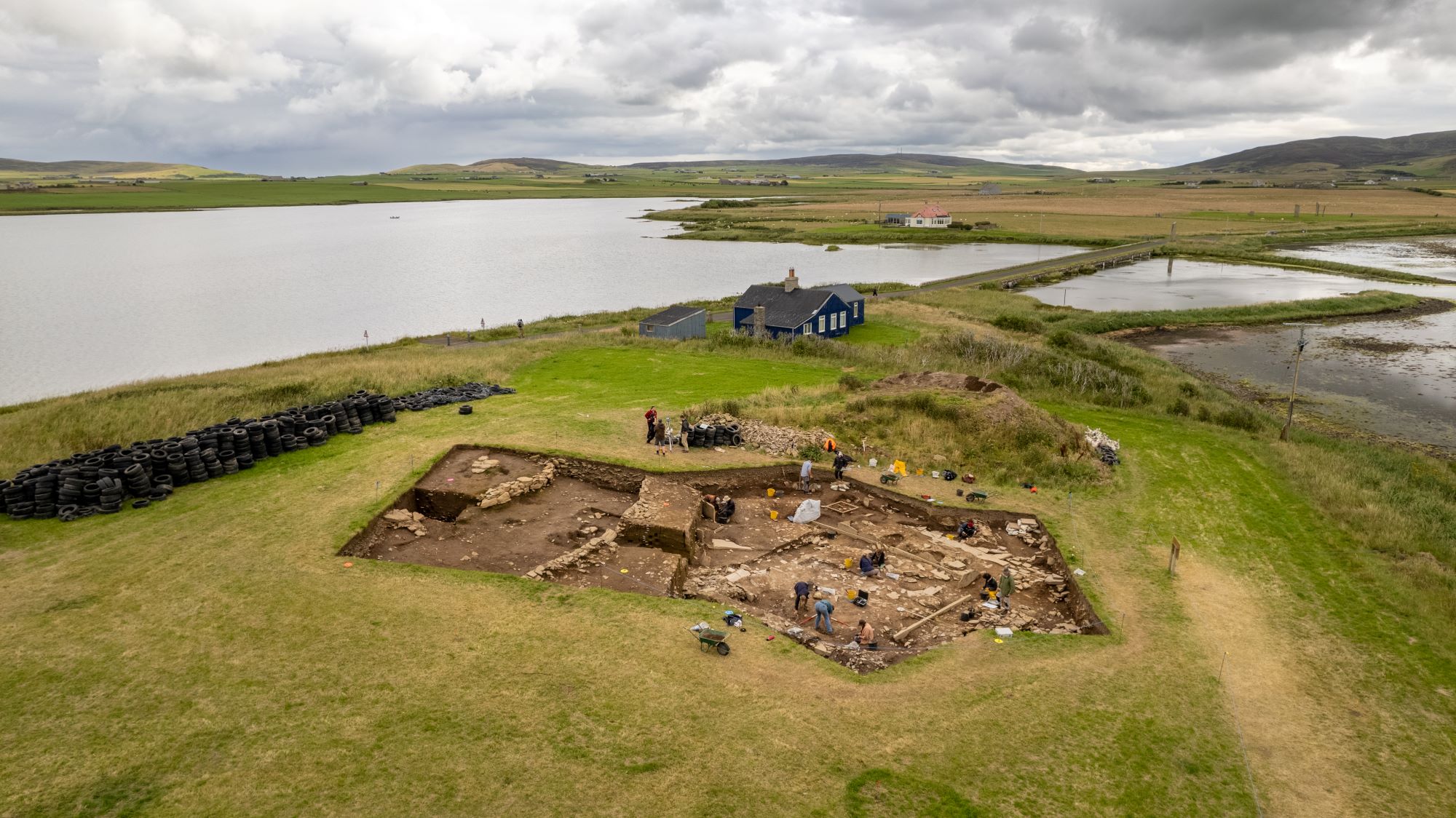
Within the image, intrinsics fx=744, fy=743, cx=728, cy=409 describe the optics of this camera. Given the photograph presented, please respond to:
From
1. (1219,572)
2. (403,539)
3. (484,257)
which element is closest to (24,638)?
(403,539)

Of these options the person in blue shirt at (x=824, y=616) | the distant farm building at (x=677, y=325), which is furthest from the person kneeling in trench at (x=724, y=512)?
the distant farm building at (x=677, y=325)

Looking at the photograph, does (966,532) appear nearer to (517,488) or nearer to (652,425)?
(652,425)

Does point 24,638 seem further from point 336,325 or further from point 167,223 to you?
point 167,223

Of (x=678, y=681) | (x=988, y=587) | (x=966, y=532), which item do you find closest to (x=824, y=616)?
(x=678, y=681)

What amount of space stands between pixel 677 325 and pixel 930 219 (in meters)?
106

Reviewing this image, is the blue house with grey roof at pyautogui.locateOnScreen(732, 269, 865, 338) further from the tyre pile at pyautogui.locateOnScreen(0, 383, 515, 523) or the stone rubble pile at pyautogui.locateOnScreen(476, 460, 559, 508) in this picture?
the tyre pile at pyautogui.locateOnScreen(0, 383, 515, 523)

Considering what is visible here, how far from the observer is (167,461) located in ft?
73.9

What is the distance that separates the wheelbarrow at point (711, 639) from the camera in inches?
575

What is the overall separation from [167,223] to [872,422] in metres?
177

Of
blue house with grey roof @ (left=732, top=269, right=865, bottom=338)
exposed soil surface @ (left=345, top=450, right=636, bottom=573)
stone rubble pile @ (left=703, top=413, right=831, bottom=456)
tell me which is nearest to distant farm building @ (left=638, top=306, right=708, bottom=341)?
blue house with grey roof @ (left=732, top=269, right=865, bottom=338)

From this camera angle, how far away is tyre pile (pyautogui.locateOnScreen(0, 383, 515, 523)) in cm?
2047

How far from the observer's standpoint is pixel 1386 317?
64500 mm

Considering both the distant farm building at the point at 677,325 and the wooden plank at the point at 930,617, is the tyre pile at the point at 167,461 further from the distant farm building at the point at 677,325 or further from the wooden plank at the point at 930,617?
the distant farm building at the point at 677,325

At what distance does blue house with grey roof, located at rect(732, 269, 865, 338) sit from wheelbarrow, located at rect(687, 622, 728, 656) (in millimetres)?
36842
